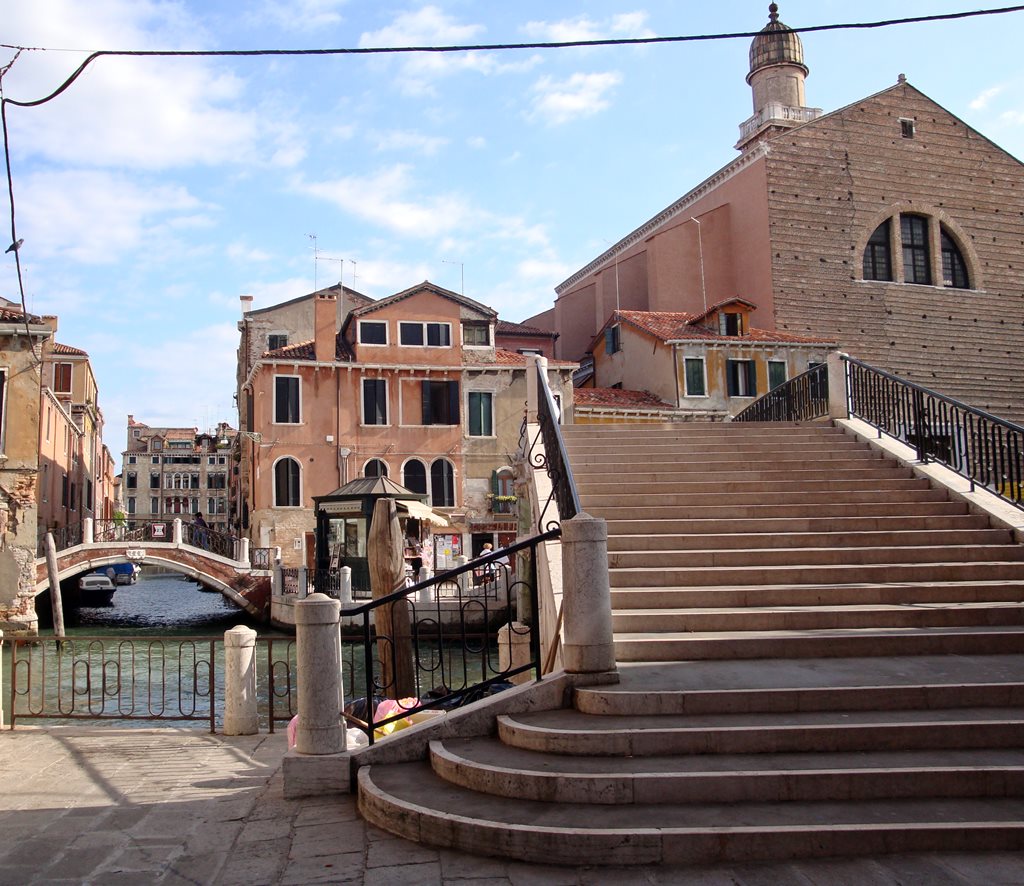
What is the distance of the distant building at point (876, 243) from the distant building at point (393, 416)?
24.5 feet

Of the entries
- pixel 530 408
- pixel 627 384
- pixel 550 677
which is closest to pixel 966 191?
pixel 627 384

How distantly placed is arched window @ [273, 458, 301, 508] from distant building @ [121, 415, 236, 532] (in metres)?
49.2

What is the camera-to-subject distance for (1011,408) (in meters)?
33.1

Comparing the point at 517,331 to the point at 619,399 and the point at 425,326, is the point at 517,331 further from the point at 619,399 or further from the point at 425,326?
the point at 619,399

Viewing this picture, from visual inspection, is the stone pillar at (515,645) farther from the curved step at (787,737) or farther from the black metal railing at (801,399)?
the black metal railing at (801,399)

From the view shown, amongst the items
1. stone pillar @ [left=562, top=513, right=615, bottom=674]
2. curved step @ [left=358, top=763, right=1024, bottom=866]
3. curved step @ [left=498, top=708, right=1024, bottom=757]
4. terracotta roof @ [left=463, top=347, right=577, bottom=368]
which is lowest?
curved step @ [left=358, top=763, right=1024, bottom=866]

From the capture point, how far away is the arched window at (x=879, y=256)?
32.9m

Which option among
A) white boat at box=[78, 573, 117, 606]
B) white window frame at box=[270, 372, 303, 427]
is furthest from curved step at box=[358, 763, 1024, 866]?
white boat at box=[78, 573, 117, 606]

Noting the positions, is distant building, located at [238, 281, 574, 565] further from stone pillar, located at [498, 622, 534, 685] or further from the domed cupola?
stone pillar, located at [498, 622, 534, 685]

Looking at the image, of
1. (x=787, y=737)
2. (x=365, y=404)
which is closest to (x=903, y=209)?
(x=365, y=404)

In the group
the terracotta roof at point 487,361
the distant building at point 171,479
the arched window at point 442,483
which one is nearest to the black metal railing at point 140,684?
the arched window at point 442,483

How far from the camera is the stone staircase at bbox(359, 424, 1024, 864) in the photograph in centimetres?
421

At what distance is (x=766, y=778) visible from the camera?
450 centimetres

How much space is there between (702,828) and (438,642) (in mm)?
5717
